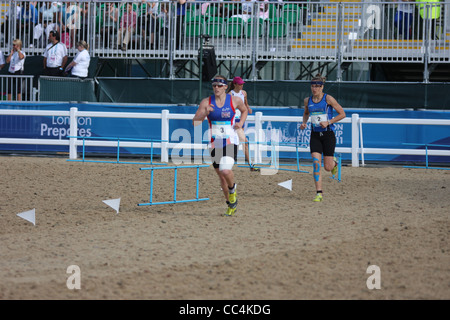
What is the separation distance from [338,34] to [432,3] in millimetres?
2338

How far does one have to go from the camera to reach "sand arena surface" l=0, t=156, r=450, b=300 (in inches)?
256

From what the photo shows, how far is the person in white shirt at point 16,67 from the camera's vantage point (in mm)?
19578

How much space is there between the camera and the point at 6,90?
19.7 meters

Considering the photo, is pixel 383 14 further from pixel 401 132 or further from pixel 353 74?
pixel 401 132

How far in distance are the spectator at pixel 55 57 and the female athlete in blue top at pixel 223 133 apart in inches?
390

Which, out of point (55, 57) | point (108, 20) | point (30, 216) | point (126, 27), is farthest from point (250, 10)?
point (30, 216)

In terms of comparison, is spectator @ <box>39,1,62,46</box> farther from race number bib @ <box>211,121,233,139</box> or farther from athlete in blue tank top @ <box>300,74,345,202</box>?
race number bib @ <box>211,121,233,139</box>

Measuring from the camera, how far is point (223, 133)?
10492 mm

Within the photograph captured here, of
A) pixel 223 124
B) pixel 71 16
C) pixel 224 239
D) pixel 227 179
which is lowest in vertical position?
pixel 224 239

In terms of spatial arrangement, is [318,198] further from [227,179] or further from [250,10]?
[250,10]

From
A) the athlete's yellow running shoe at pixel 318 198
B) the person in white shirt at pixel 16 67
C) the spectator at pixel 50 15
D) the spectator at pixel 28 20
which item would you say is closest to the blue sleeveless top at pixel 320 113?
the athlete's yellow running shoe at pixel 318 198

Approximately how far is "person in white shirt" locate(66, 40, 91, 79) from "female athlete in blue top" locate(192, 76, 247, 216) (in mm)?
9558

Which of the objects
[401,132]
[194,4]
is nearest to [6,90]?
[194,4]

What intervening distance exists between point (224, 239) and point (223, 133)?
7.17 ft
